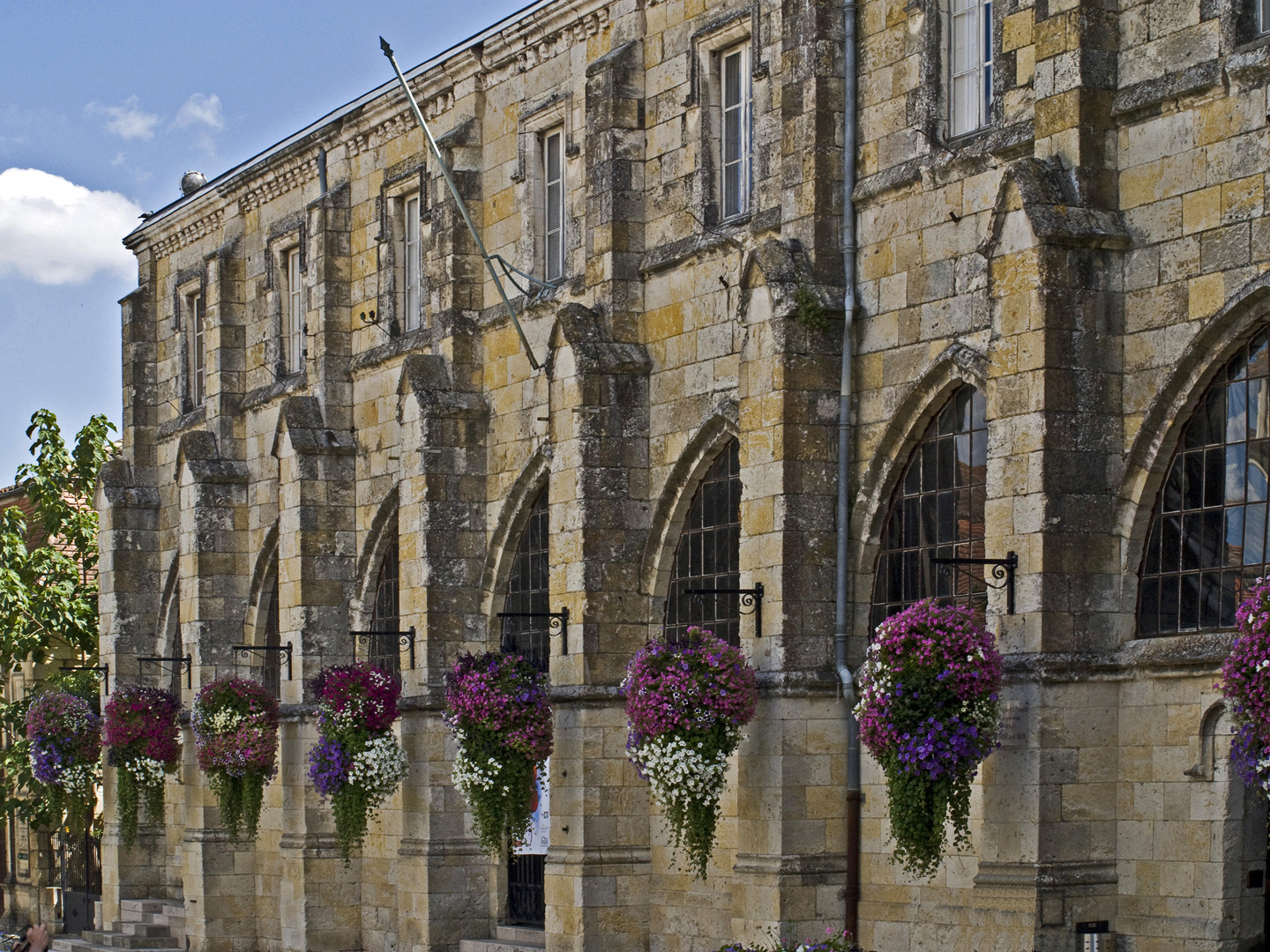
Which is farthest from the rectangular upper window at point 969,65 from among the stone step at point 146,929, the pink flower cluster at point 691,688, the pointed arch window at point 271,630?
the stone step at point 146,929

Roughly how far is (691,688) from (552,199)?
7.29 meters

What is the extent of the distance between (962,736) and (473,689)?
750cm

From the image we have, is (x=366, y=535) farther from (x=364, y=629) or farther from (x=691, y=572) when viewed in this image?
(x=691, y=572)

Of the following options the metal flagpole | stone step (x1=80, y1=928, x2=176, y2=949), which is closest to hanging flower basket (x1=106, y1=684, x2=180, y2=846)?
stone step (x1=80, y1=928, x2=176, y2=949)

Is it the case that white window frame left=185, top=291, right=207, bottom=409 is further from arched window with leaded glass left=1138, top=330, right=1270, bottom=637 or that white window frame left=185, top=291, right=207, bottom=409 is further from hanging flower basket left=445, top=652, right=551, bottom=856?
arched window with leaded glass left=1138, top=330, right=1270, bottom=637

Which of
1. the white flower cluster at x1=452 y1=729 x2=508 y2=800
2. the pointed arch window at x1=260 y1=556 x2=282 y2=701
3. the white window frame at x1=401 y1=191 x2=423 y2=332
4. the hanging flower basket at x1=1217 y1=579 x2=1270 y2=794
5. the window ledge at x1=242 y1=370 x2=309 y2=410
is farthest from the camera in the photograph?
the pointed arch window at x1=260 y1=556 x2=282 y2=701

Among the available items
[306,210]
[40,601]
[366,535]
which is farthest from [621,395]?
[40,601]

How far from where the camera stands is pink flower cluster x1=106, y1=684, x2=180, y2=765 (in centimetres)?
3150

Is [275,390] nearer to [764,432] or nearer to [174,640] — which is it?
[174,640]

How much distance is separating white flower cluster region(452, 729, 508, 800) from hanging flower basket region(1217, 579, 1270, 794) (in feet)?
31.8

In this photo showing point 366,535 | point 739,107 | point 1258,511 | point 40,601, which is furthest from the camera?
point 40,601

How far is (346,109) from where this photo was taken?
28109mm

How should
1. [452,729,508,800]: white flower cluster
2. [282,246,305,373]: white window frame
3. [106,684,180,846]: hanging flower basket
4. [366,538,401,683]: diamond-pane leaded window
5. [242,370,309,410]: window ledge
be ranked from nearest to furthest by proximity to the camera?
[452,729,508,800]: white flower cluster < [366,538,401,683]: diamond-pane leaded window < [242,370,309,410]: window ledge < [282,246,305,373]: white window frame < [106,684,180,846]: hanging flower basket

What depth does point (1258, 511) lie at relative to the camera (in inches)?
607
